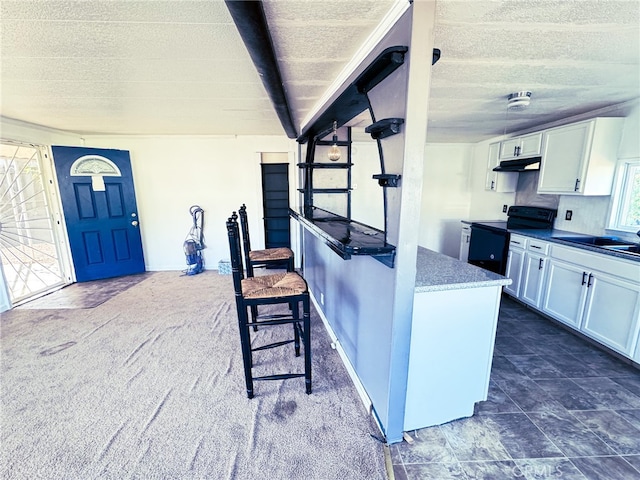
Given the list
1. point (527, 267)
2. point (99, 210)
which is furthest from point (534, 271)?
point (99, 210)

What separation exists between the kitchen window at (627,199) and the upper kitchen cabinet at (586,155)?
3.2 inches

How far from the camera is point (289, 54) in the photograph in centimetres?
163

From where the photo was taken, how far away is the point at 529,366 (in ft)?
7.46

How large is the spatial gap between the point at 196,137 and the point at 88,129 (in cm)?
144

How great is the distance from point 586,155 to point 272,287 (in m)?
3.47

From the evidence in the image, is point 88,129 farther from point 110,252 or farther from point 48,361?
point 48,361

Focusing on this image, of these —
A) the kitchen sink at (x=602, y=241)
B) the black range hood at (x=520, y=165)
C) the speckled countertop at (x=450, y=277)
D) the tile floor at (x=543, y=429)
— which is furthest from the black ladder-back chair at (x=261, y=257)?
the black range hood at (x=520, y=165)

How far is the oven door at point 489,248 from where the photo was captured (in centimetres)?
353

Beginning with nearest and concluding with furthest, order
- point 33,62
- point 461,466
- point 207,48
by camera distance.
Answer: point 461,466 → point 207,48 → point 33,62

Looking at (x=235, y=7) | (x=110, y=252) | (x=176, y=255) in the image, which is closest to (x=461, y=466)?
(x=235, y=7)

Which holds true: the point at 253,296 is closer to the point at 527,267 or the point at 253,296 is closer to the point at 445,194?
the point at 527,267

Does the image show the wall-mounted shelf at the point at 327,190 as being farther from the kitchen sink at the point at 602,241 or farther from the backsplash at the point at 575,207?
the backsplash at the point at 575,207

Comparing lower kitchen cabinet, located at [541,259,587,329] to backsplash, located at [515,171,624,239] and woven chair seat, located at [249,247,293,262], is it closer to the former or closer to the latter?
backsplash, located at [515,171,624,239]

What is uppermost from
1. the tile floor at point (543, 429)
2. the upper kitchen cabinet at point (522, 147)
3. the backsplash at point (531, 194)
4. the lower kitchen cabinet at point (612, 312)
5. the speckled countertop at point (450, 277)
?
the upper kitchen cabinet at point (522, 147)
